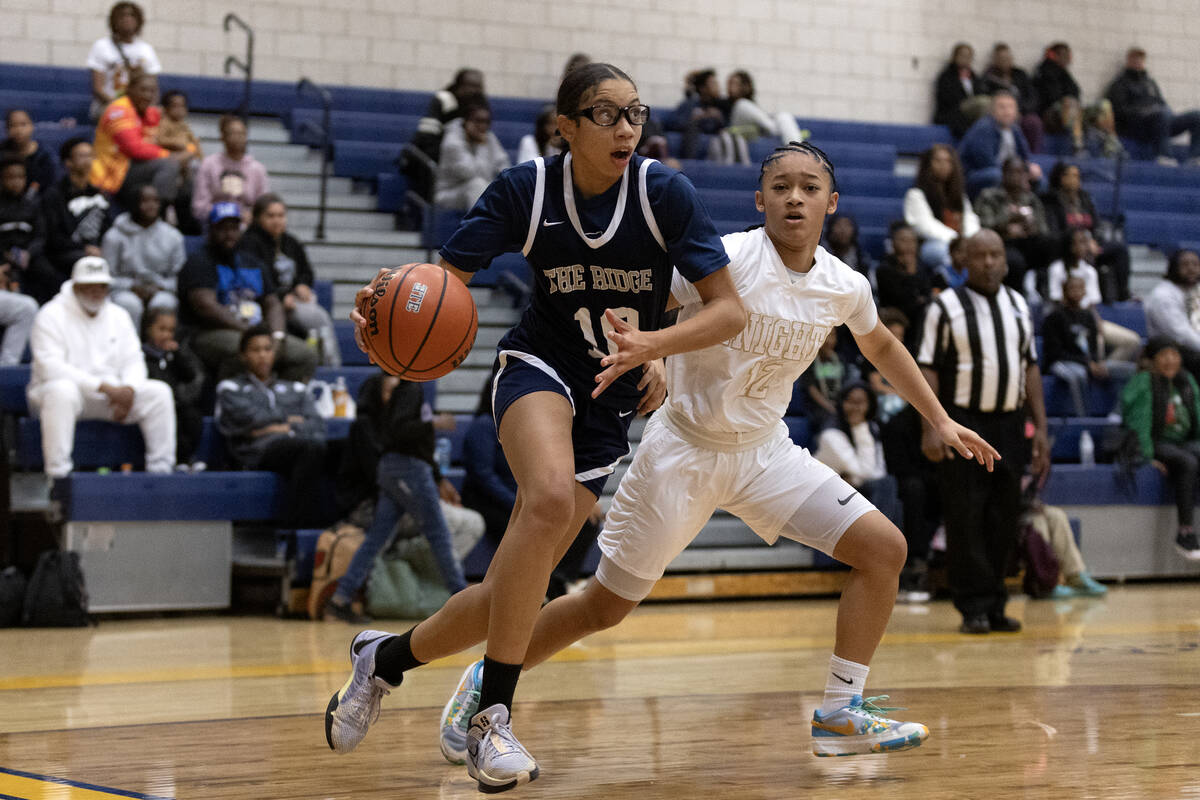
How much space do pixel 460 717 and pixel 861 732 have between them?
102cm

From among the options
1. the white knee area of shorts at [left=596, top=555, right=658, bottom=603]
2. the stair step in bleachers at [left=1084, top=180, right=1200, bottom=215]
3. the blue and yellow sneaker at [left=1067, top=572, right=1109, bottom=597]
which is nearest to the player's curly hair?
the white knee area of shorts at [left=596, top=555, right=658, bottom=603]

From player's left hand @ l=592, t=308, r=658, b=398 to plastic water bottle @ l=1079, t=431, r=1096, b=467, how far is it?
7.21 metres

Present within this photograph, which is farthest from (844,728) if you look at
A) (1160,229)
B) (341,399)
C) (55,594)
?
(1160,229)

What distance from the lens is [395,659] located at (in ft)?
12.2

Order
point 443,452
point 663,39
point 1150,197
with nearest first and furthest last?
point 443,452
point 663,39
point 1150,197

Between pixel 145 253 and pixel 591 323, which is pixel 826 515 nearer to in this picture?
pixel 591 323

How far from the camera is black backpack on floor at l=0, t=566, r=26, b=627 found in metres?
6.98

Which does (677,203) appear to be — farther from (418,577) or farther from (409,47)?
(409,47)

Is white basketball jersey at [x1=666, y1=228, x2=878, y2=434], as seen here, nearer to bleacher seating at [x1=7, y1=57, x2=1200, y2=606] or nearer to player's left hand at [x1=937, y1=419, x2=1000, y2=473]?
player's left hand at [x1=937, y1=419, x2=1000, y2=473]

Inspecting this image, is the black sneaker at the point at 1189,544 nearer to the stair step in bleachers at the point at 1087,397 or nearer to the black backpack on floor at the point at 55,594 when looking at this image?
the stair step in bleachers at the point at 1087,397

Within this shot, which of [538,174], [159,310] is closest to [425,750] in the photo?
[538,174]

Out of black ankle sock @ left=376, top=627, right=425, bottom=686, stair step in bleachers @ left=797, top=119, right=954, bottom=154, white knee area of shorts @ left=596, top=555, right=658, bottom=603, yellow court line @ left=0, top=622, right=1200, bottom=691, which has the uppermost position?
stair step in bleachers @ left=797, top=119, right=954, bottom=154

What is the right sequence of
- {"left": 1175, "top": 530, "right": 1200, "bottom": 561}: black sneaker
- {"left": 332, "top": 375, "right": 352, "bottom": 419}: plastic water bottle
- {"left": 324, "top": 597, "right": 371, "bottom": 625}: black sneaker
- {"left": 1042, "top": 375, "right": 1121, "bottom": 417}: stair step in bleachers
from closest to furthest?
{"left": 324, "top": 597, "right": 371, "bottom": 625}: black sneaker < {"left": 332, "top": 375, "right": 352, "bottom": 419}: plastic water bottle < {"left": 1175, "top": 530, "right": 1200, "bottom": 561}: black sneaker < {"left": 1042, "top": 375, "right": 1121, "bottom": 417}: stair step in bleachers

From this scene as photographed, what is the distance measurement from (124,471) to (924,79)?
10285mm
